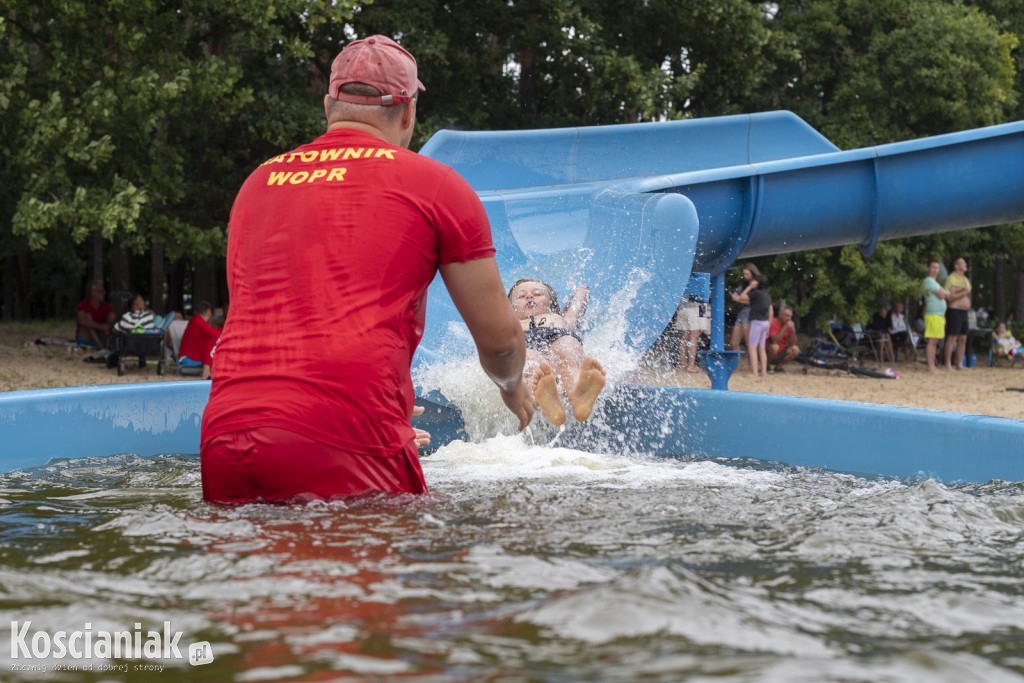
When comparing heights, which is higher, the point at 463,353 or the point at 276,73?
the point at 276,73

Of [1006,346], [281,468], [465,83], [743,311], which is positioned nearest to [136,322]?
[465,83]

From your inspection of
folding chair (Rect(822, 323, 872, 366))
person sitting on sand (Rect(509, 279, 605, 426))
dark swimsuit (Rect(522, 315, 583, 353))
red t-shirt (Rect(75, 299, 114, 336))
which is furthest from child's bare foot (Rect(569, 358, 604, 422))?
red t-shirt (Rect(75, 299, 114, 336))

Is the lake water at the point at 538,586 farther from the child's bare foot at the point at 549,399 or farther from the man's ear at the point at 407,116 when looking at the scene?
the child's bare foot at the point at 549,399

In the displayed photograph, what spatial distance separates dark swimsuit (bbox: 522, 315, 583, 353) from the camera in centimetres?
578

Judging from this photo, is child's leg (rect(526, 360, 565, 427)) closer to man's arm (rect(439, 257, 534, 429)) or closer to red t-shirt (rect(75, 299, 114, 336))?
man's arm (rect(439, 257, 534, 429))

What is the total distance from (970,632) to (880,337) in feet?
50.8

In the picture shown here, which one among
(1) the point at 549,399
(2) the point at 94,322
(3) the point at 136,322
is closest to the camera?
(1) the point at 549,399

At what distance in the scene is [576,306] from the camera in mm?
6312

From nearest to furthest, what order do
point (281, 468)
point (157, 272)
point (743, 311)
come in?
1. point (281, 468)
2. point (743, 311)
3. point (157, 272)

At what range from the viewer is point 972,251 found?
57.3ft

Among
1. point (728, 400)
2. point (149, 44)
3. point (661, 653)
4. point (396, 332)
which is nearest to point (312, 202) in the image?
point (396, 332)

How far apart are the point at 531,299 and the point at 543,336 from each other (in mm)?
313

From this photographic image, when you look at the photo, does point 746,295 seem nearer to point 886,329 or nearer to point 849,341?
point 849,341

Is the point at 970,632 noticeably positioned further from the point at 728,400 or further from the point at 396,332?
the point at 728,400
